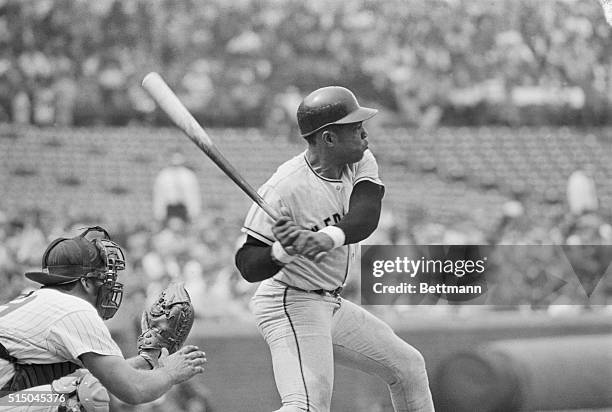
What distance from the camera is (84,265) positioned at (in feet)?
8.92

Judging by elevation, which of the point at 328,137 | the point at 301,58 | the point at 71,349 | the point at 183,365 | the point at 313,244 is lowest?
the point at 183,365

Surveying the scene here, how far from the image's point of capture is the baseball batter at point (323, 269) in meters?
3.27

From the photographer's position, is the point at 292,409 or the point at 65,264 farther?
the point at 292,409

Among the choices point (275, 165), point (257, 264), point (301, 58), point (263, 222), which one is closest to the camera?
point (257, 264)

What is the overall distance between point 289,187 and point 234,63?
2.22 meters

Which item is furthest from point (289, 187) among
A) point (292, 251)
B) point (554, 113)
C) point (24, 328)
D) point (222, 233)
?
point (554, 113)

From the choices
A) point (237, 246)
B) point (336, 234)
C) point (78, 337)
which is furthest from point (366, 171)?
point (237, 246)

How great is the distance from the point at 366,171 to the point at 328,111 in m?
0.27

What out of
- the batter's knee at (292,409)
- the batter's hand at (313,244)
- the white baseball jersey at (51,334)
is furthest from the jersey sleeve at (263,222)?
the white baseball jersey at (51,334)

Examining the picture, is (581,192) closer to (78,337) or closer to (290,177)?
(290,177)

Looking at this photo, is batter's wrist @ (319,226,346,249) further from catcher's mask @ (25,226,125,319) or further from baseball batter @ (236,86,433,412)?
catcher's mask @ (25,226,125,319)

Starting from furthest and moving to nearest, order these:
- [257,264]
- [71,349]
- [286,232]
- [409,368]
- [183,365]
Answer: [409,368], [257,264], [286,232], [183,365], [71,349]

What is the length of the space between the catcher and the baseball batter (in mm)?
595

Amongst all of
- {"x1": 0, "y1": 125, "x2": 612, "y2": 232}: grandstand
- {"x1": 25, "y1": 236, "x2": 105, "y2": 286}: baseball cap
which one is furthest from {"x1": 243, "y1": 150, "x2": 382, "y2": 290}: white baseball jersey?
{"x1": 0, "y1": 125, "x2": 612, "y2": 232}: grandstand
